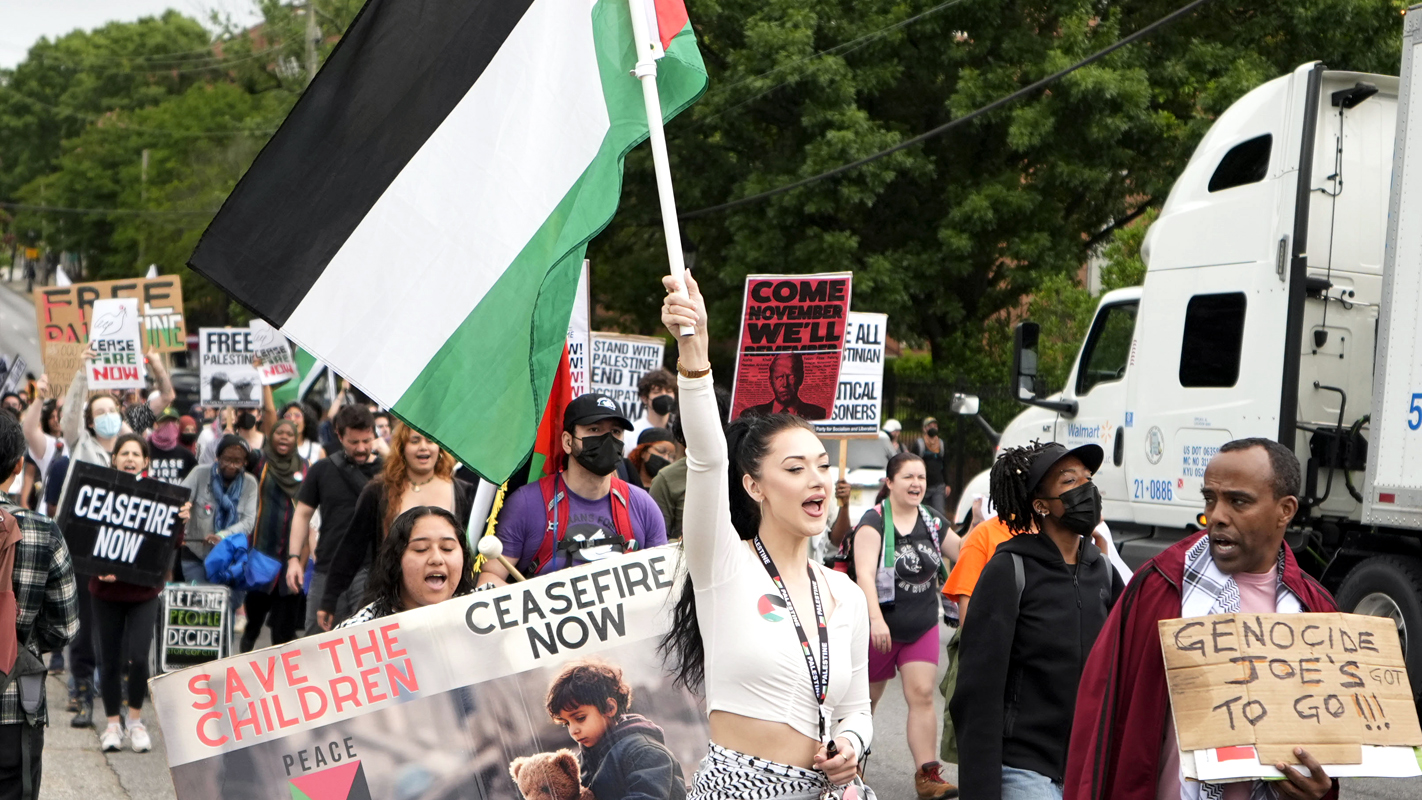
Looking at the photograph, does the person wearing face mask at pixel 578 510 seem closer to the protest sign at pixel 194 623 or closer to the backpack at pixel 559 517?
the backpack at pixel 559 517

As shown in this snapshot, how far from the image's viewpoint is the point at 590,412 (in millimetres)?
6031

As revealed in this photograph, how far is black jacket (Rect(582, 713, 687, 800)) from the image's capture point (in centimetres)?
502

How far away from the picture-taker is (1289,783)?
3.16 meters

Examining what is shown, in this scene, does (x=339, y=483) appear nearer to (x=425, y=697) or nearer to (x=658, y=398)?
(x=658, y=398)

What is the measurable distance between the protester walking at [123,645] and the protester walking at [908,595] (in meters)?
4.04

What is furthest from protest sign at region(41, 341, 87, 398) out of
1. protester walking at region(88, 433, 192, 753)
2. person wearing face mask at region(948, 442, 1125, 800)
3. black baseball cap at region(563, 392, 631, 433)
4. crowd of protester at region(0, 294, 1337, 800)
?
person wearing face mask at region(948, 442, 1125, 800)

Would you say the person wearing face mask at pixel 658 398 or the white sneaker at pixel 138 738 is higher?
the person wearing face mask at pixel 658 398

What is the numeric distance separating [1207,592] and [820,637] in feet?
2.90

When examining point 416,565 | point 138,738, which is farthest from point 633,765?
point 138,738

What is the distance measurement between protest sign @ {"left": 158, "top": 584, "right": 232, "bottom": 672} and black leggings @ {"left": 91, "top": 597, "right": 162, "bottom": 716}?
0.47m

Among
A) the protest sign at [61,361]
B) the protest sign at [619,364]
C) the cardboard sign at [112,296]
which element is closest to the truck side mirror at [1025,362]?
the protest sign at [619,364]

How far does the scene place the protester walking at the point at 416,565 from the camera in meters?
4.75

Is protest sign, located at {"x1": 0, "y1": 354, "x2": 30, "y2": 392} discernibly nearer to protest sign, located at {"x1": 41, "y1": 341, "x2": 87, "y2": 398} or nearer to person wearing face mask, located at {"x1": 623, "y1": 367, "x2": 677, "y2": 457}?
protest sign, located at {"x1": 41, "y1": 341, "x2": 87, "y2": 398}

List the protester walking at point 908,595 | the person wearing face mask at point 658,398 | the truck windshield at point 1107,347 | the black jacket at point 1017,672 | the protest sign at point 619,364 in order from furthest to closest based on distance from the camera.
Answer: the protest sign at point 619,364 < the truck windshield at point 1107,347 < the person wearing face mask at point 658,398 < the protester walking at point 908,595 < the black jacket at point 1017,672
